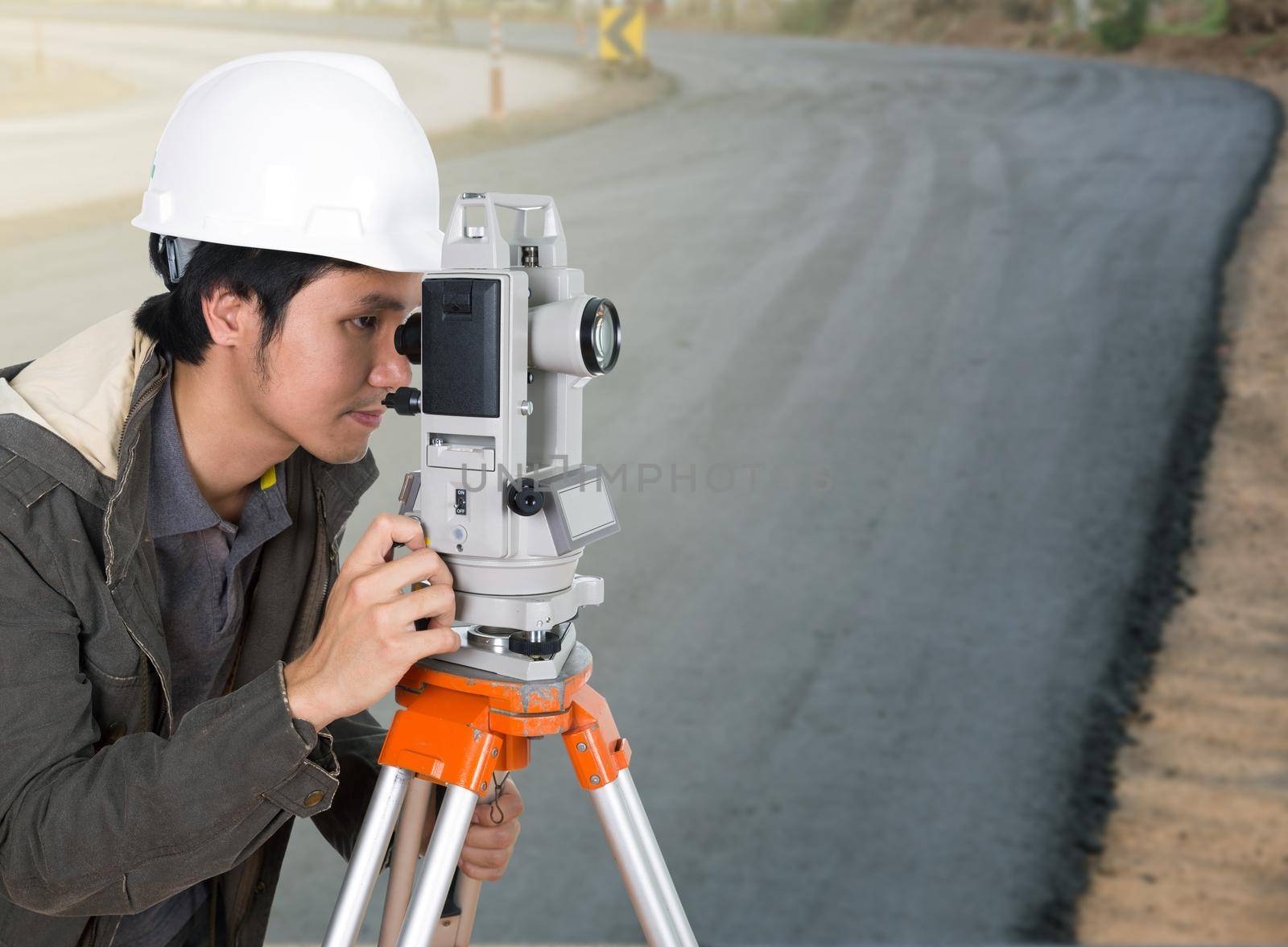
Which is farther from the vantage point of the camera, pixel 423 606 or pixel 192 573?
pixel 192 573

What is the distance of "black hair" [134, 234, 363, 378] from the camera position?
3.54 ft

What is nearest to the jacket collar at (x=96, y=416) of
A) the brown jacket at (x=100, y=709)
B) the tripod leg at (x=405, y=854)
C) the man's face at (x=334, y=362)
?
the brown jacket at (x=100, y=709)

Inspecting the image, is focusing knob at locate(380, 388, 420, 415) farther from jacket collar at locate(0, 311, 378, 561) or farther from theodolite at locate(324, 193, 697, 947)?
jacket collar at locate(0, 311, 378, 561)

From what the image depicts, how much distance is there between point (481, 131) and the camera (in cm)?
351

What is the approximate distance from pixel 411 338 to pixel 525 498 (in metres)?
0.18

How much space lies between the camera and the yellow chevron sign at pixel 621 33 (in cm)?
323

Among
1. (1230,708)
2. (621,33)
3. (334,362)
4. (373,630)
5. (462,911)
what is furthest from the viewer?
(621,33)

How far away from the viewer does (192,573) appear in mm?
1182

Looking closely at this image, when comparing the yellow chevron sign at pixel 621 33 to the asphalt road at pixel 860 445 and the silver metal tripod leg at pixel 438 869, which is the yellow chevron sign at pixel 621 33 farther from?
the silver metal tripod leg at pixel 438 869

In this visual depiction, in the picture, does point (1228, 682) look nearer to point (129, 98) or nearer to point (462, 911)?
point (462, 911)

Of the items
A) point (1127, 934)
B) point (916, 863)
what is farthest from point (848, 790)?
point (1127, 934)

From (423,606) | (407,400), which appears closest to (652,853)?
(423,606)

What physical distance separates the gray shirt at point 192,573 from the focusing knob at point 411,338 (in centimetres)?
31

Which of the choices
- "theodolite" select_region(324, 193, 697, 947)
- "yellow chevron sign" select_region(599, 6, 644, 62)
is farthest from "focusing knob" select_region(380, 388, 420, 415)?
"yellow chevron sign" select_region(599, 6, 644, 62)
